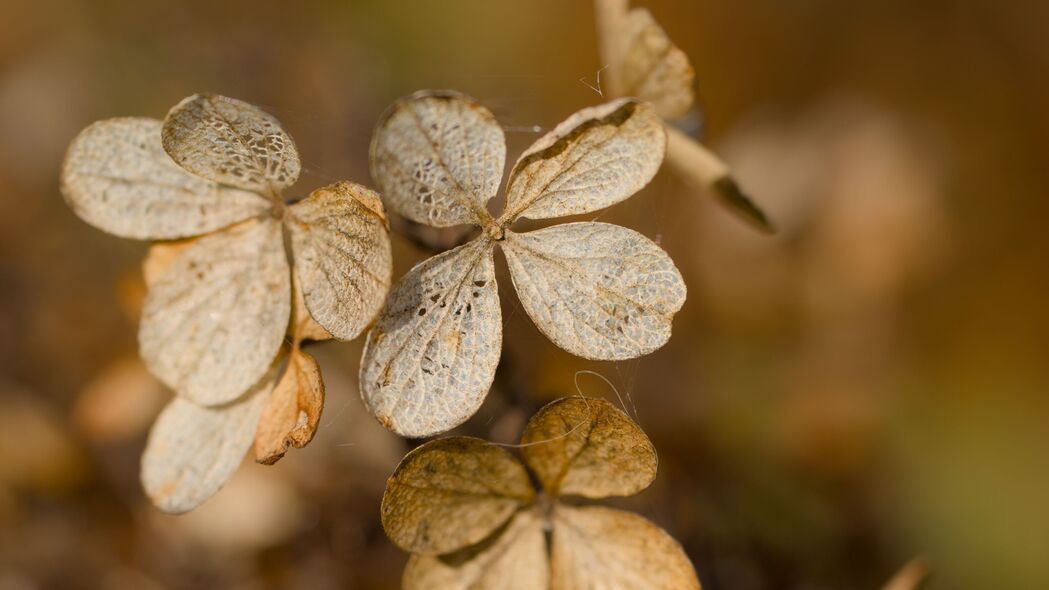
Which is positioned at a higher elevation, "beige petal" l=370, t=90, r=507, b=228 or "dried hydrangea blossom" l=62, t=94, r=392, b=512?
"beige petal" l=370, t=90, r=507, b=228

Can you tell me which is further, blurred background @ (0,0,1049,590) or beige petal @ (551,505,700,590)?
blurred background @ (0,0,1049,590)

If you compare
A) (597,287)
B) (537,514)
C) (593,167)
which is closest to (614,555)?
(537,514)

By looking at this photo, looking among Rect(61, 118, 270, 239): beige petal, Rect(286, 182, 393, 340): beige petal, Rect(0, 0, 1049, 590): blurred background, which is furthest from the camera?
Rect(0, 0, 1049, 590): blurred background

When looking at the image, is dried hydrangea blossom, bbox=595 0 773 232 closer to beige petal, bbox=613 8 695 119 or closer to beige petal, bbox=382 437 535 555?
beige petal, bbox=613 8 695 119

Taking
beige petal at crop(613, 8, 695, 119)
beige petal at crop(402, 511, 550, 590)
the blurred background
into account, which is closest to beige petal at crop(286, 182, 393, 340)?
beige petal at crop(402, 511, 550, 590)

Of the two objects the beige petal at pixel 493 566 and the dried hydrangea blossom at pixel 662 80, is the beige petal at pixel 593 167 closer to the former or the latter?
the dried hydrangea blossom at pixel 662 80

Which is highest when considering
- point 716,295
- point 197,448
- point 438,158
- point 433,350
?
point 438,158

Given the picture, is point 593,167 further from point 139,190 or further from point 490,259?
point 139,190
